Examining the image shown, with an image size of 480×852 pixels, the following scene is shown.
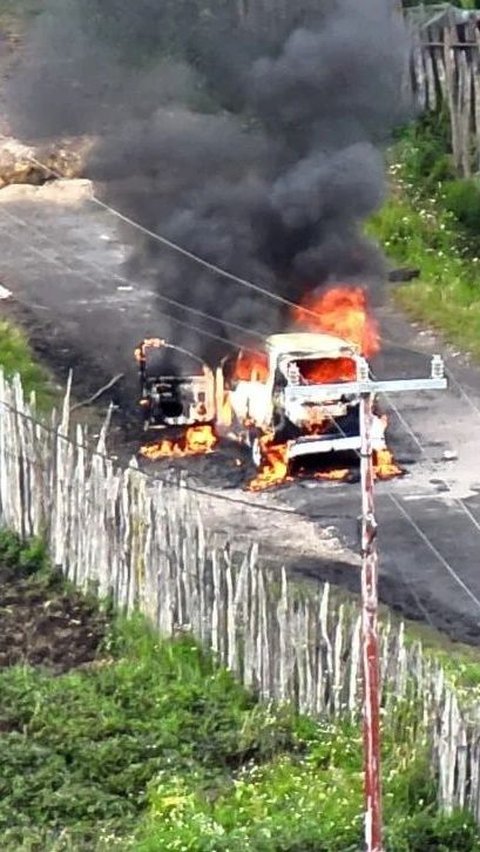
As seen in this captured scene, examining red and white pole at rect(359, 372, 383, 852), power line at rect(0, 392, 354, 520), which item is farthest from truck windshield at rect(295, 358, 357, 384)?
red and white pole at rect(359, 372, 383, 852)

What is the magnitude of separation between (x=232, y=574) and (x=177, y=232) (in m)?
6.82

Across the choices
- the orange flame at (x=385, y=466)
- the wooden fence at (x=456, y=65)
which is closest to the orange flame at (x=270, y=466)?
the orange flame at (x=385, y=466)

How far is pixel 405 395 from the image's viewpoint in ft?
58.0

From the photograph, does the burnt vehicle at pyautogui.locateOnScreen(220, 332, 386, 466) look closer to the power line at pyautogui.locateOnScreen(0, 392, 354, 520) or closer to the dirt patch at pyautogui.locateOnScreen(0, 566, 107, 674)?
the power line at pyautogui.locateOnScreen(0, 392, 354, 520)

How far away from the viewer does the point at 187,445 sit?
1608cm

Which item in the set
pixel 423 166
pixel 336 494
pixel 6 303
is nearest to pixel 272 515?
pixel 336 494

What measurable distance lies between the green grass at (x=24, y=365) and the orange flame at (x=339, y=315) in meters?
2.43

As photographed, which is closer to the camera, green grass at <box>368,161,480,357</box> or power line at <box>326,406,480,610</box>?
power line at <box>326,406,480,610</box>

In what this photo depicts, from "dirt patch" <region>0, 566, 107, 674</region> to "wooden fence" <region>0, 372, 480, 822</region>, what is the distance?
19 cm

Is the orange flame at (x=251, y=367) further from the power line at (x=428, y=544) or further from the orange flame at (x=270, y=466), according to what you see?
the power line at (x=428, y=544)

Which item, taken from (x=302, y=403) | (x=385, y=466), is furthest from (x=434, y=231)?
(x=302, y=403)

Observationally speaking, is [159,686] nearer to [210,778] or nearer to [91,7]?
[210,778]

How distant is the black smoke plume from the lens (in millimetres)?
17594

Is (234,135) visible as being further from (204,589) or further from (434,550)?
(204,589)
